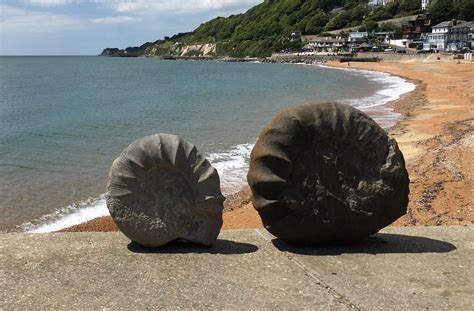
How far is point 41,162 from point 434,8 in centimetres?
13004

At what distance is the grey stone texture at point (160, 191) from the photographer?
17.9 ft

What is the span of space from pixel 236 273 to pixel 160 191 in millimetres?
1160

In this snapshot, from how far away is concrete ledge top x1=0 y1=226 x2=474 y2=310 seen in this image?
440 cm

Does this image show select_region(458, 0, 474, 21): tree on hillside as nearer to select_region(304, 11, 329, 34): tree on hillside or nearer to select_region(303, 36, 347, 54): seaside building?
select_region(303, 36, 347, 54): seaside building

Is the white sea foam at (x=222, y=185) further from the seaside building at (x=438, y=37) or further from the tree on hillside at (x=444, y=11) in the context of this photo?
the tree on hillside at (x=444, y=11)

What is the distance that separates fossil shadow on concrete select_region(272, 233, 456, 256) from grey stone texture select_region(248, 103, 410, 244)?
157mm

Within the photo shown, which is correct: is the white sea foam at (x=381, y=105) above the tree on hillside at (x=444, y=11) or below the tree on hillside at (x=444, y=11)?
below

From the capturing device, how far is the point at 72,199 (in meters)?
13.1

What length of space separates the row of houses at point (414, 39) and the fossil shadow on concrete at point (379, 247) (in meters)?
106

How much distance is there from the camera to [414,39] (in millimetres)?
126375

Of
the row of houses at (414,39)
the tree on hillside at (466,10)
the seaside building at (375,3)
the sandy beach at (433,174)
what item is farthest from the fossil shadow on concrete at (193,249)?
the seaside building at (375,3)

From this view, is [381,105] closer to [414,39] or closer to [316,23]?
[414,39]

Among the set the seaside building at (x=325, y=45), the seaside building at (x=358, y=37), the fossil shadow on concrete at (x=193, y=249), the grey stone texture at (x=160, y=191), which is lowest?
the seaside building at (x=325, y=45)

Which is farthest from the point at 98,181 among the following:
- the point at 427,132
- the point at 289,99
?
the point at 289,99
